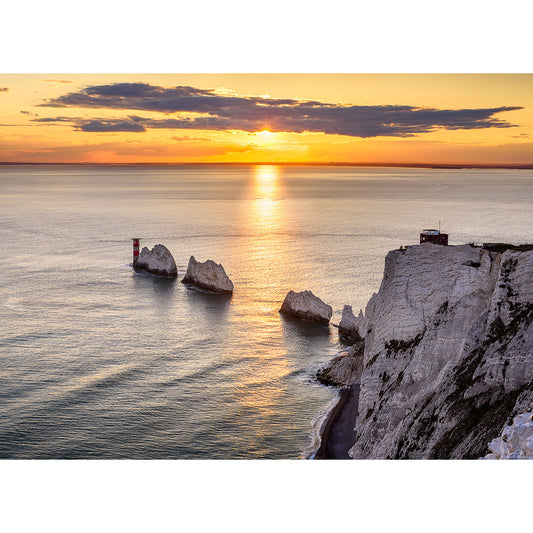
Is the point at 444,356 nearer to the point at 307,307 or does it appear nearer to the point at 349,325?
the point at 349,325


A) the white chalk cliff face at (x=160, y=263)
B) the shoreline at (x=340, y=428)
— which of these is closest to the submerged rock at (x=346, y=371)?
the shoreline at (x=340, y=428)

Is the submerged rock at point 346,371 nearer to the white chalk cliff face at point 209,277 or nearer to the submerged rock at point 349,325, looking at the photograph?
the submerged rock at point 349,325

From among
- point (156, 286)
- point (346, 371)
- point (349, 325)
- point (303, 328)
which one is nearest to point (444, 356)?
point (346, 371)

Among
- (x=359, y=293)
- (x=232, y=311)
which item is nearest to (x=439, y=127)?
(x=359, y=293)

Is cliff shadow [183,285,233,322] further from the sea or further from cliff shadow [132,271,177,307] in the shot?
cliff shadow [132,271,177,307]

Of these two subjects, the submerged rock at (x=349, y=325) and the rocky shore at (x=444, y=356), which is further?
the submerged rock at (x=349, y=325)
